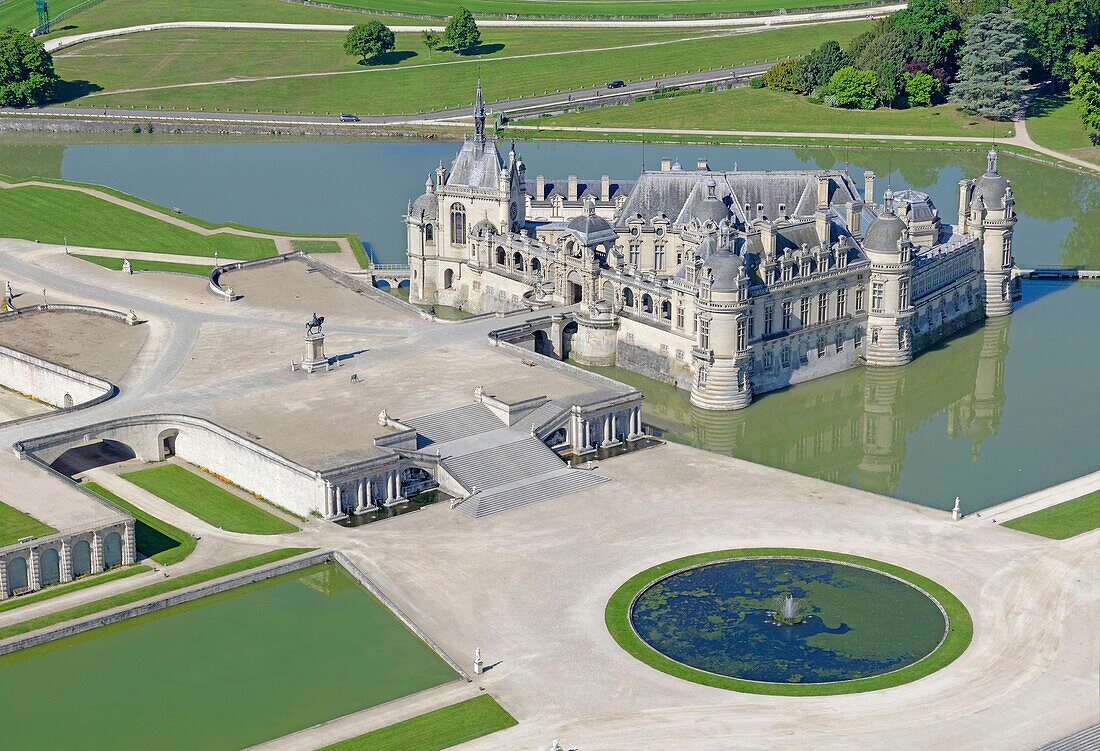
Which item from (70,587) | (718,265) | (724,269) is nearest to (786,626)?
(70,587)

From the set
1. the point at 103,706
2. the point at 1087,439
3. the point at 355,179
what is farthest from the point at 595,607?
Answer: the point at 355,179

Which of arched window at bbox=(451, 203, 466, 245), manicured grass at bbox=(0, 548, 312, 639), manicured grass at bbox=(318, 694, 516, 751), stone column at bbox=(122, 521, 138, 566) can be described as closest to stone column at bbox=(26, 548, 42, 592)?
manicured grass at bbox=(0, 548, 312, 639)

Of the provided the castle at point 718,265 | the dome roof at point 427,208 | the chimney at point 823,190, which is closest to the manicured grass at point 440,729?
the castle at point 718,265

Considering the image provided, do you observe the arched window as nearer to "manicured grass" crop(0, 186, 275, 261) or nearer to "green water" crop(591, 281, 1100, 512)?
"manicured grass" crop(0, 186, 275, 261)

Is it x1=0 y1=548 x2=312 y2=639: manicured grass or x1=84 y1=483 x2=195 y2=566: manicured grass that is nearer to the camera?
x1=0 y1=548 x2=312 y2=639: manicured grass

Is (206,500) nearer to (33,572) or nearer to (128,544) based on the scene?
(128,544)

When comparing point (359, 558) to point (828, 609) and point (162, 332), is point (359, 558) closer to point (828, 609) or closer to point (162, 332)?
point (828, 609)
